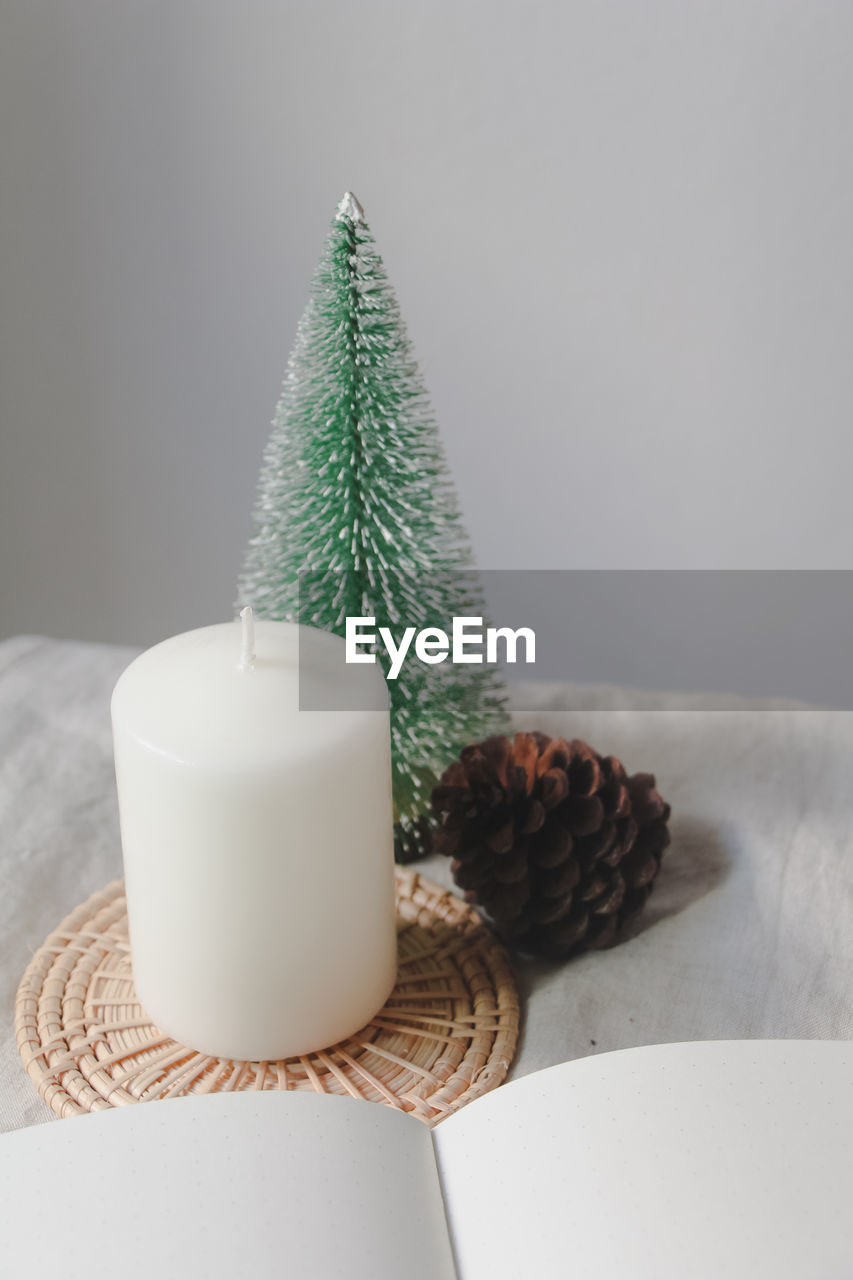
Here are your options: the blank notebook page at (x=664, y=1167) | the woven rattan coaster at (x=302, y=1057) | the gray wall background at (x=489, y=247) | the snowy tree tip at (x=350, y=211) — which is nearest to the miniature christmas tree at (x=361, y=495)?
the snowy tree tip at (x=350, y=211)

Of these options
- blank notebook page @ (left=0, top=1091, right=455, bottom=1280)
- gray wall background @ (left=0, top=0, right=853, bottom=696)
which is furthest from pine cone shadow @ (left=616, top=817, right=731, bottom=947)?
gray wall background @ (left=0, top=0, right=853, bottom=696)

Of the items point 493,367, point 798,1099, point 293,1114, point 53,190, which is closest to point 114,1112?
point 293,1114

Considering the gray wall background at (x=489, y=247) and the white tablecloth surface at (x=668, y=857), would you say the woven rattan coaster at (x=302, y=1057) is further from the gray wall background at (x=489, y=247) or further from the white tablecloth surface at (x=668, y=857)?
the gray wall background at (x=489, y=247)

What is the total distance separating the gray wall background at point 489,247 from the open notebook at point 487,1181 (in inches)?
28.3

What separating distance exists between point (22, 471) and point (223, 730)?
2.71 feet

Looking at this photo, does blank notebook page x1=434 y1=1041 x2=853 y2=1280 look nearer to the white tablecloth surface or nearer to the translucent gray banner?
the white tablecloth surface

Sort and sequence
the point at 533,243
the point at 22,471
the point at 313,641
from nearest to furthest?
the point at 313,641, the point at 533,243, the point at 22,471

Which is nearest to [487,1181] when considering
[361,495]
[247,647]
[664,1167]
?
[664,1167]

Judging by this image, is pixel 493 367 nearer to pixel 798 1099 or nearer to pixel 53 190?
pixel 53 190

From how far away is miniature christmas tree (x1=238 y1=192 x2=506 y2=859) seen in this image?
1.76 ft

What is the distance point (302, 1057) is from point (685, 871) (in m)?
0.22

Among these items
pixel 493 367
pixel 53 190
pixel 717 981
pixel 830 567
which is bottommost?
pixel 717 981

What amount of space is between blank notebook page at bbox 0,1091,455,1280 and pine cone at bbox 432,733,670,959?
19 centimetres

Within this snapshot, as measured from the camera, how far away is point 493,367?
101cm
